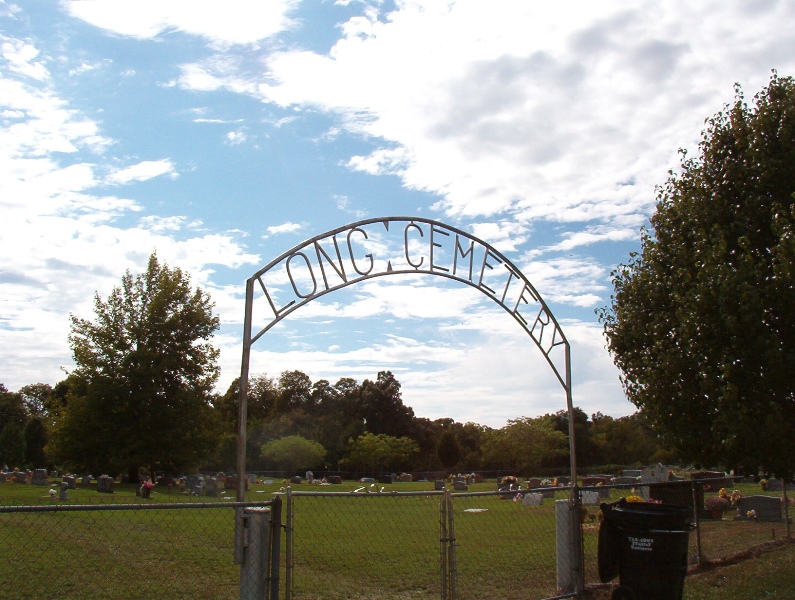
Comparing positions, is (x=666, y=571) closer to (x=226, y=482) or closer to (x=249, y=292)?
(x=249, y=292)

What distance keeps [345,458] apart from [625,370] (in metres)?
52.6

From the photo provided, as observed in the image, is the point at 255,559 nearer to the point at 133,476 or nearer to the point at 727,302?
the point at 727,302

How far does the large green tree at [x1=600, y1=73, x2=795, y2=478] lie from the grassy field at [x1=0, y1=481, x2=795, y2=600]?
6.70ft

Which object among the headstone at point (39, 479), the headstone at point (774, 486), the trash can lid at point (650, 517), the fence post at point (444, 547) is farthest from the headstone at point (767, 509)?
the headstone at point (39, 479)

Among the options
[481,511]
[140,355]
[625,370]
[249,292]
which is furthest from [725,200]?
[140,355]

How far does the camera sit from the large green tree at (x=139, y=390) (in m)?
37.7

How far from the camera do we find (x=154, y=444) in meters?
37.9

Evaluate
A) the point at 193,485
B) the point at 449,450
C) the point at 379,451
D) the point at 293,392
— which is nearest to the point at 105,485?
the point at 193,485

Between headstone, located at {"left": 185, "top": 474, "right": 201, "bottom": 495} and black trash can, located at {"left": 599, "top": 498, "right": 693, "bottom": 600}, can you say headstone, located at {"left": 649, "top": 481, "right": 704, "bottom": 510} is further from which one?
headstone, located at {"left": 185, "top": 474, "right": 201, "bottom": 495}

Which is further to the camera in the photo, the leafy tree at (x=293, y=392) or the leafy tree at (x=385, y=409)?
the leafy tree at (x=293, y=392)

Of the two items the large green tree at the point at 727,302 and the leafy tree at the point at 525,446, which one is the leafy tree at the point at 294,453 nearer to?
the leafy tree at the point at 525,446

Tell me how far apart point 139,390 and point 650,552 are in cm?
3475

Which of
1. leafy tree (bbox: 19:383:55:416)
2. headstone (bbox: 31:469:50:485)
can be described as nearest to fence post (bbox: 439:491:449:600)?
headstone (bbox: 31:469:50:485)

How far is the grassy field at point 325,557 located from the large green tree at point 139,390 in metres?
20.9
